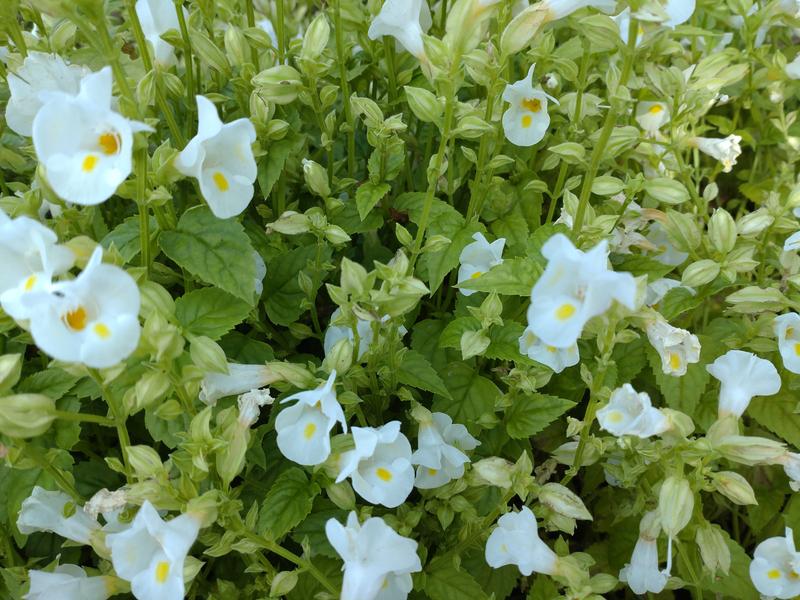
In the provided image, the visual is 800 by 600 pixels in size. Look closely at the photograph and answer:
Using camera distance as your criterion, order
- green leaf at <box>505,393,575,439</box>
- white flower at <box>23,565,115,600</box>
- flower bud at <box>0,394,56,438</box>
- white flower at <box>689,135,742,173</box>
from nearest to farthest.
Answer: flower bud at <box>0,394,56,438</box>
white flower at <box>23,565,115,600</box>
green leaf at <box>505,393,575,439</box>
white flower at <box>689,135,742,173</box>

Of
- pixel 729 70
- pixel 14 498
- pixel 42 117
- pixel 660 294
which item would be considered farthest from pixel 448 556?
pixel 729 70

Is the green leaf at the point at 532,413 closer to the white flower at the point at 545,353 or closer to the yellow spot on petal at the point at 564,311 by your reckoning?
the white flower at the point at 545,353

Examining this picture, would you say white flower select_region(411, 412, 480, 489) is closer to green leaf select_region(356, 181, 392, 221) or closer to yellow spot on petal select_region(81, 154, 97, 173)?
green leaf select_region(356, 181, 392, 221)

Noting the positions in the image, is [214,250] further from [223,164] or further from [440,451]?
[440,451]

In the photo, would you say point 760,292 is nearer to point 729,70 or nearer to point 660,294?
point 660,294

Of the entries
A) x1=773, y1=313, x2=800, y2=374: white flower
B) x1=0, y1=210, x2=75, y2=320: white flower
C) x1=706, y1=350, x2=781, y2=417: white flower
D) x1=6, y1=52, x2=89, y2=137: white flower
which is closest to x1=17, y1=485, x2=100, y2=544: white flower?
x1=0, y1=210, x2=75, y2=320: white flower

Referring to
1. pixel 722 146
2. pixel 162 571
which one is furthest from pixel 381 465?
pixel 722 146
